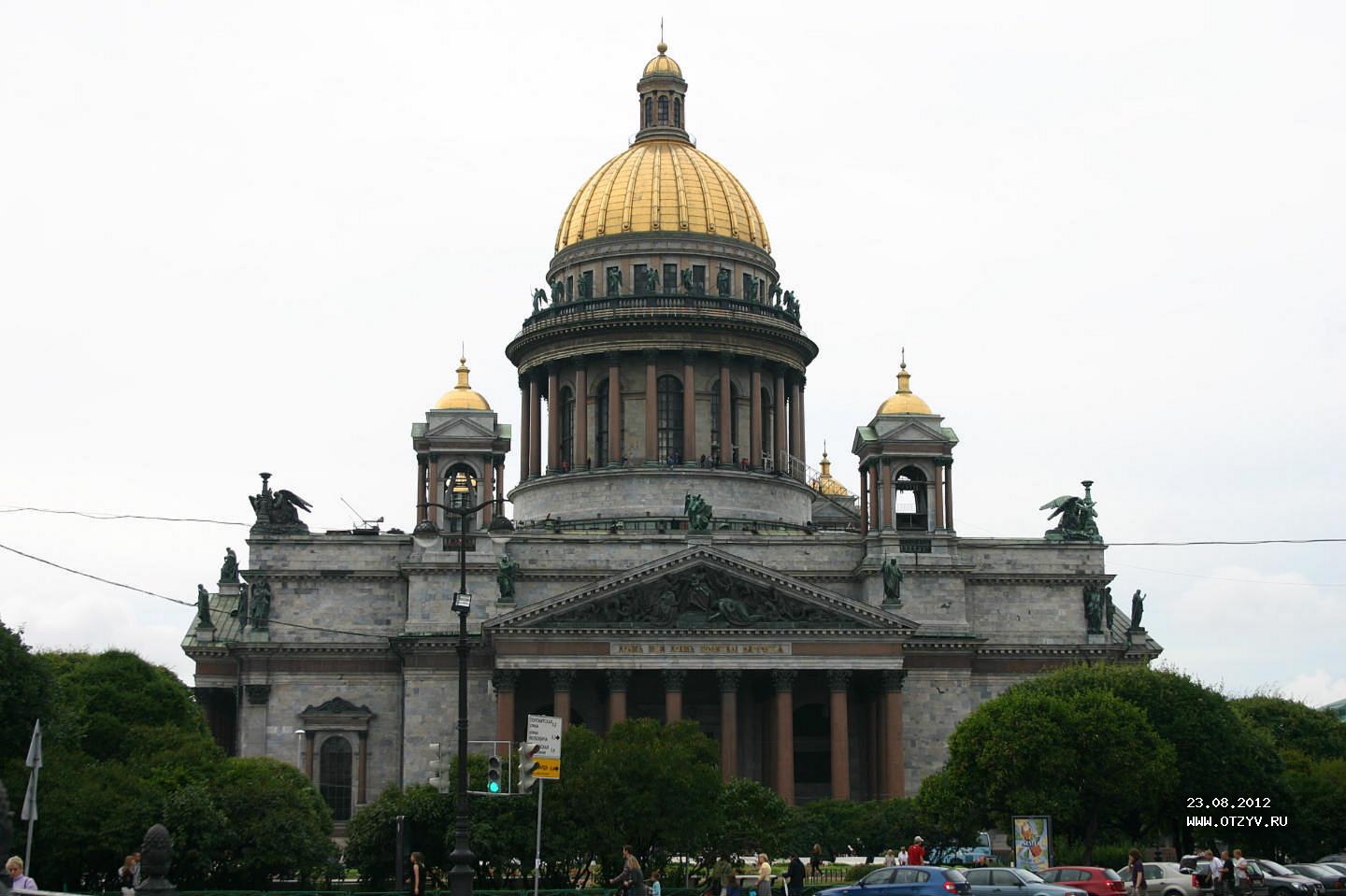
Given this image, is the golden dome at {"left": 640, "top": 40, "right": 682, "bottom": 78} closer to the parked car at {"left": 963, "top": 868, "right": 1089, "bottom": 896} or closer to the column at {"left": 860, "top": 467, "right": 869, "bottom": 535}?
the column at {"left": 860, "top": 467, "right": 869, "bottom": 535}

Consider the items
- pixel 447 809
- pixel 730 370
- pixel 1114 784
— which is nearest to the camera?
pixel 447 809

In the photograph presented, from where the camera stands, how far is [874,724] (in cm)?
9044

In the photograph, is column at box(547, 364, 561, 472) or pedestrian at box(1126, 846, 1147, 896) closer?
pedestrian at box(1126, 846, 1147, 896)

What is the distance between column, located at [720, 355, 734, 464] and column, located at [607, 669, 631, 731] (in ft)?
61.3

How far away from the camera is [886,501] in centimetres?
9525

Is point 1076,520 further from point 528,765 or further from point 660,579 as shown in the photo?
point 528,765

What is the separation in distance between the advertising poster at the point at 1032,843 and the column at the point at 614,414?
44.1m

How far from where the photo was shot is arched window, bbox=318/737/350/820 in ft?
298

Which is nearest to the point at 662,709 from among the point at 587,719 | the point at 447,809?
the point at 587,719

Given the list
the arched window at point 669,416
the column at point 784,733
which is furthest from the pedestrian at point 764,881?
the arched window at point 669,416

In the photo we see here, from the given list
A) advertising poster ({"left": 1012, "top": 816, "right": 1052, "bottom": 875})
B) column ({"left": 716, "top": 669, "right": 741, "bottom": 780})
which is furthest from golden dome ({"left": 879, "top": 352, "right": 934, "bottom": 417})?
advertising poster ({"left": 1012, "top": 816, "right": 1052, "bottom": 875})

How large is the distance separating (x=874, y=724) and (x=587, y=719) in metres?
13.0

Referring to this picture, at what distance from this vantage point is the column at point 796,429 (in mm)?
108188

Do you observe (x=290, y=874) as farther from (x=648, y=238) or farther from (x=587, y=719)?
(x=648, y=238)
